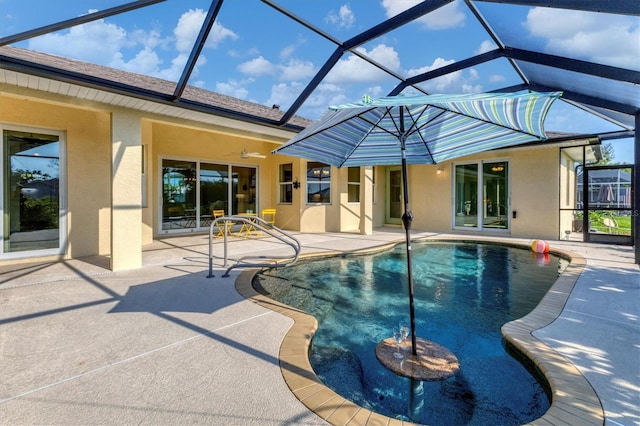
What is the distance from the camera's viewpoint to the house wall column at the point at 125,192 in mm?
6035

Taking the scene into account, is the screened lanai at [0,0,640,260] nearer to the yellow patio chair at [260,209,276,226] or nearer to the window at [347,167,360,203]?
the window at [347,167,360,203]

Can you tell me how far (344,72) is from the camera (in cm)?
827

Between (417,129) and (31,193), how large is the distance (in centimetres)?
822

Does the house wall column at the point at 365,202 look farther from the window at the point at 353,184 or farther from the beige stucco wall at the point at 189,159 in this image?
the window at the point at 353,184

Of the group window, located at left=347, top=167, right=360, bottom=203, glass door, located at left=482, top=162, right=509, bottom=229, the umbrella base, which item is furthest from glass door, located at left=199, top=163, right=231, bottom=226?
glass door, located at left=482, top=162, right=509, bottom=229

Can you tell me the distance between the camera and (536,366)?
2766 millimetres

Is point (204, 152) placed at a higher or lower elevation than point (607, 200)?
higher

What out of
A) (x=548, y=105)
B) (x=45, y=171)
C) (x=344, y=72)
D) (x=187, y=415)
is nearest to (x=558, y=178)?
(x=344, y=72)

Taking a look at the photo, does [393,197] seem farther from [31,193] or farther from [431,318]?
[31,193]

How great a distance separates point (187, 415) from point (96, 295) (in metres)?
3.58

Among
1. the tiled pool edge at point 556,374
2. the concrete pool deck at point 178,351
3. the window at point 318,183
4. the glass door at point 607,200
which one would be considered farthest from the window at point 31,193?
the glass door at point 607,200

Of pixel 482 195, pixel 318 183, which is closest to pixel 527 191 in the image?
pixel 482 195

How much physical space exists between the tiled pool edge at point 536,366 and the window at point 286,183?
919 cm

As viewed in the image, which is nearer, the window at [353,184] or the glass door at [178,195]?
the glass door at [178,195]
